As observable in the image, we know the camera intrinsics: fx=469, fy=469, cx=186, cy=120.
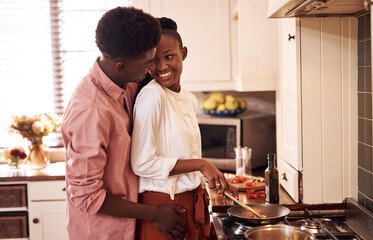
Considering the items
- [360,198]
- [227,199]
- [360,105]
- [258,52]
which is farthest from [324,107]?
[258,52]

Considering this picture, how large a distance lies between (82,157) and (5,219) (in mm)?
1691

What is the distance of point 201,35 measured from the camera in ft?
8.93

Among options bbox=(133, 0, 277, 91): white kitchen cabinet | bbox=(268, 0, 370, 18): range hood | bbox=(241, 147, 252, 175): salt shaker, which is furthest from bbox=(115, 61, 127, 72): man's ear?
bbox=(133, 0, 277, 91): white kitchen cabinet

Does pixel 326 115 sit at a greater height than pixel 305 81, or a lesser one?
lesser

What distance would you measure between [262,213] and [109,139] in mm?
632

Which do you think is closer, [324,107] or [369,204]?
[369,204]

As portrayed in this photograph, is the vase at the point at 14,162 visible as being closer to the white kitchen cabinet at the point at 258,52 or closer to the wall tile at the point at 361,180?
the white kitchen cabinet at the point at 258,52

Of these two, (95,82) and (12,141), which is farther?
(12,141)

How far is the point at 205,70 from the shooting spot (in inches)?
108

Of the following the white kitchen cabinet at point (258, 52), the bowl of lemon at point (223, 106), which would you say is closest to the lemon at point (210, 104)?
the bowl of lemon at point (223, 106)

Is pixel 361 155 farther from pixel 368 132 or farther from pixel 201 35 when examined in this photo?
pixel 201 35

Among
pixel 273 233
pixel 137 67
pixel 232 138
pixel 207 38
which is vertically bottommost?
pixel 273 233

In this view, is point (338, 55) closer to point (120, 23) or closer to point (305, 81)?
point (305, 81)

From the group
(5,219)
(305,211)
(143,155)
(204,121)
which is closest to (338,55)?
(305,211)
